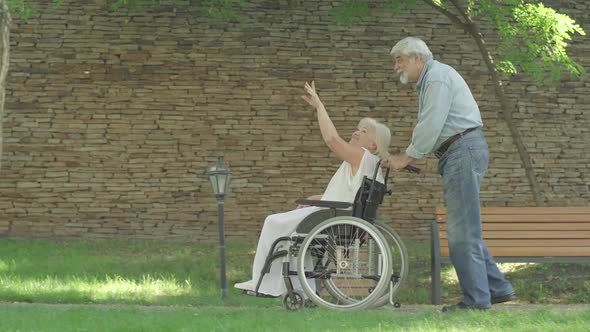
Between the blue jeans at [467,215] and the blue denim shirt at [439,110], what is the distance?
3.9 inches

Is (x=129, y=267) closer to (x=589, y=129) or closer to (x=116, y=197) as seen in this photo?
(x=116, y=197)

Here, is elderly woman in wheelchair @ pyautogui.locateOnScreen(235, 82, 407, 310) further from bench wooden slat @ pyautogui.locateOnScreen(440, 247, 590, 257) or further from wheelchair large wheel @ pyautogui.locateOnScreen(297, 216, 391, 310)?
bench wooden slat @ pyautogui.locateOnScreen(440, 247, 590, 257)

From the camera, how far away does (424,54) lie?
5926mm

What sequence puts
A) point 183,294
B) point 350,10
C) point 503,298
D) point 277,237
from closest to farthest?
point 503,298
point 277,237
point 183,294
point 350,10

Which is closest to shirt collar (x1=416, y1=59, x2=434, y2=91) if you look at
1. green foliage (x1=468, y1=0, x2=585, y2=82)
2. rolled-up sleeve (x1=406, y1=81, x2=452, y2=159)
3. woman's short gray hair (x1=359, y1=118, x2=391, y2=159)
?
rolled-up sleeve (x1=406, y1=81, x2=452, y2=159)

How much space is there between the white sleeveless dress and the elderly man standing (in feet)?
1.83

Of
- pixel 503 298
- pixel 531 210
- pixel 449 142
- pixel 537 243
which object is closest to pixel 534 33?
pixel 531 210

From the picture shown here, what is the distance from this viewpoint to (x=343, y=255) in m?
6.15

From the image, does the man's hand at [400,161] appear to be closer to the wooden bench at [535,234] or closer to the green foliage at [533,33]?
the wooden bench at [535,234]

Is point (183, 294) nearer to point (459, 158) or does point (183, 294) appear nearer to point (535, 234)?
point (535, 234)

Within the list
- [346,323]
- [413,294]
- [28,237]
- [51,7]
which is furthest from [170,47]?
[346,323]

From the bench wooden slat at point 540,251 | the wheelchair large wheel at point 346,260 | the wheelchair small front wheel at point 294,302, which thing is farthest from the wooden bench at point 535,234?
the wheelchair small front wheel at point 294,302

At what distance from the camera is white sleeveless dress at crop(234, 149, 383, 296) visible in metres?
6.38

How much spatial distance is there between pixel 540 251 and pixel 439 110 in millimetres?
2221
